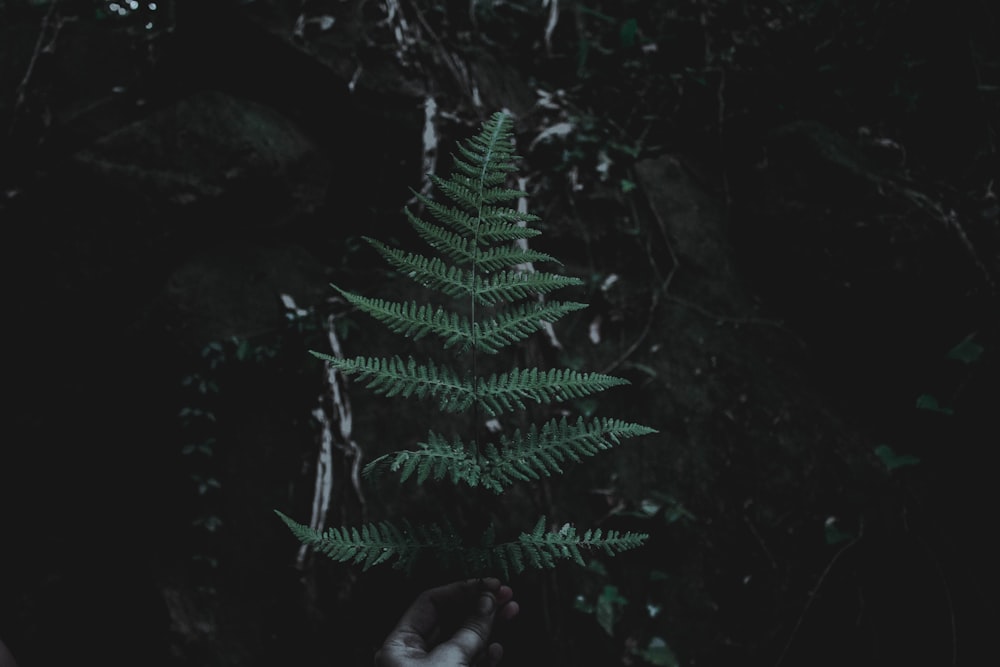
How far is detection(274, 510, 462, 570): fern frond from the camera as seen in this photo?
1245 mm

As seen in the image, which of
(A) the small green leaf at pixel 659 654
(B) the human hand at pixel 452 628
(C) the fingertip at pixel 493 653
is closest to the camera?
(B) the human hand at pixel 452 628

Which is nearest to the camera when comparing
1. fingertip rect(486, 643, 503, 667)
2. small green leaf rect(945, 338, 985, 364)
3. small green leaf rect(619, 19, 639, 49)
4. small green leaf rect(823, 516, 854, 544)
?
fingertip rect(486, 643, 503, 667)

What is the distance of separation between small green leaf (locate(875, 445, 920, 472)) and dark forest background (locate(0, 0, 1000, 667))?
0.05ft

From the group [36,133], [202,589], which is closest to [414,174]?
[36,133]

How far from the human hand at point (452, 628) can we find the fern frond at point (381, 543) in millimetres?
298

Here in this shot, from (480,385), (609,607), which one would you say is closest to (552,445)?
(480,385)

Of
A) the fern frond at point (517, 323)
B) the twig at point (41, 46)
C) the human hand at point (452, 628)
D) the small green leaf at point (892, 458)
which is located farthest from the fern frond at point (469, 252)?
the twig at point (41, 46)

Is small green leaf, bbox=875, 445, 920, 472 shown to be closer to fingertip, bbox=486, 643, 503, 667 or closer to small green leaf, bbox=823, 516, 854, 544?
small green leaf, bbox=823, 516, 854, 544

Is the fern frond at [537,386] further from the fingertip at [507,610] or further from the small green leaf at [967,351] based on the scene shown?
the small green leaf at [967,351]

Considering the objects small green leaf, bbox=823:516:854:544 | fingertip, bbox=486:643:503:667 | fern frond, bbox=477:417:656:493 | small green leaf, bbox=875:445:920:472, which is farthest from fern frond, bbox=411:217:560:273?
small green leaf, bbox=875:445:920:472

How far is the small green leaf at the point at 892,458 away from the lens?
9.76ft

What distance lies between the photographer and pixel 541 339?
324cm

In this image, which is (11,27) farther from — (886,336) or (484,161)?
(886,336)

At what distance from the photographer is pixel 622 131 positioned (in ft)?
13.6
